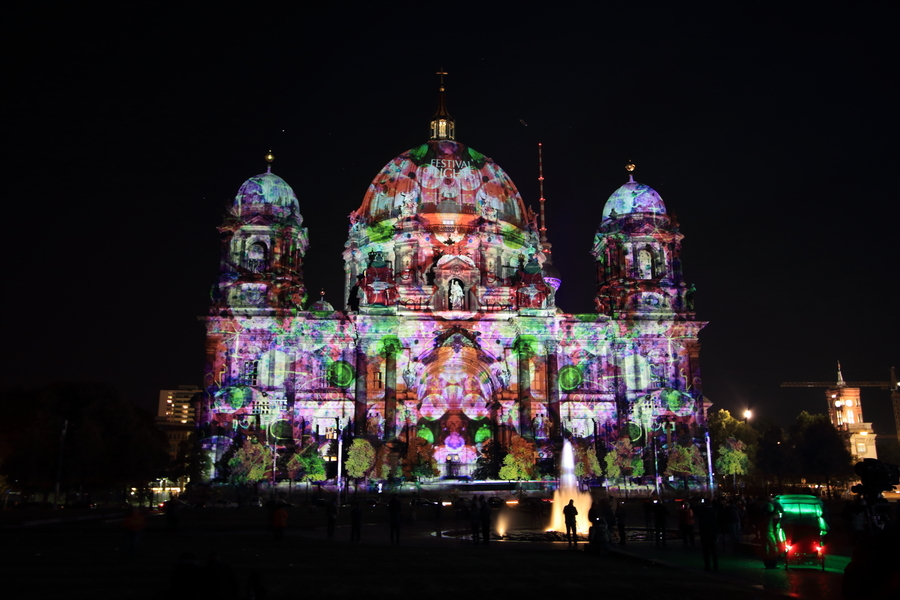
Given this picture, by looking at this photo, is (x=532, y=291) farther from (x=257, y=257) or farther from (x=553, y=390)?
(x=257, y=257)

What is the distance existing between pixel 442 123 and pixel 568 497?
203ft

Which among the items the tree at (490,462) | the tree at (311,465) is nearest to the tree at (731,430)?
the tree at (490,462)

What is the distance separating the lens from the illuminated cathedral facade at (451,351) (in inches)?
2987

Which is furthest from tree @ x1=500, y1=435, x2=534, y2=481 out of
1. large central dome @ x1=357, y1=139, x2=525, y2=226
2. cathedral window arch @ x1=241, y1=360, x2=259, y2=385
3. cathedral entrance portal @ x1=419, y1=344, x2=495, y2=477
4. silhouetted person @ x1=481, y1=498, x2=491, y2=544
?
silhouetted person @ x1=481, y1=498, x2=491, y2=544

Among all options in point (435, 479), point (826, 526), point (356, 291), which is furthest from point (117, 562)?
point (356, 291)

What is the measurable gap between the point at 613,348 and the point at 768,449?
Result: 87.7 feet

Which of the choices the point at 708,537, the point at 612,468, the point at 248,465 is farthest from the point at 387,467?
the point at 708,537

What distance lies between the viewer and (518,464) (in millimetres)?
70000

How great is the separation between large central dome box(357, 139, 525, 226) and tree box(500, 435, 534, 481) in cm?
3097

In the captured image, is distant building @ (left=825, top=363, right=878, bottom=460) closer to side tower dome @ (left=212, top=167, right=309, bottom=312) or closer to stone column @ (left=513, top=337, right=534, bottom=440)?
stone column @ (left=513, top=337, right=534, bottom=440)

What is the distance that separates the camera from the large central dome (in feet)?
307

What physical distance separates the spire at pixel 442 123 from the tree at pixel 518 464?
44891 millimetres

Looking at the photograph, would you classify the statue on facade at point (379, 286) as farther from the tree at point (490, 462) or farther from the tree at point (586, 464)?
the tree at point (586, 464)

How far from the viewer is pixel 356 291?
304 ft
